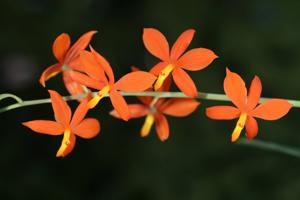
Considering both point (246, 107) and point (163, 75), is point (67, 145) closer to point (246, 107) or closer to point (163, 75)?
point (163, 75)

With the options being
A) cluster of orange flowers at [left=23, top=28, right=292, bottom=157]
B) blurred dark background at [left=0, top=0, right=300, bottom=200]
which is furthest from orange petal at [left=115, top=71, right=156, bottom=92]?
blurred dark background at [left=0, top=0, right=300, bottom=200]

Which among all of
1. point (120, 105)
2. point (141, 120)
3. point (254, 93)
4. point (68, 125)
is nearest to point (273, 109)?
point (254, 93)

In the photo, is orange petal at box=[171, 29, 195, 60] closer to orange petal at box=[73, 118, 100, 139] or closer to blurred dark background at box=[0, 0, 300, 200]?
orange petal at box=[73, 118, 100, 139]

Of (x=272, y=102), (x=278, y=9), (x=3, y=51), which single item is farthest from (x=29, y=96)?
(x=272, y=102)

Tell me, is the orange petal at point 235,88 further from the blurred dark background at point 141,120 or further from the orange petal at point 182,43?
the blurred dark background at point 141,120

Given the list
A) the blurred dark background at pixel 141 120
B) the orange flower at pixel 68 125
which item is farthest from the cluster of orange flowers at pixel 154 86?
the blurred dark background at pixel 141 120

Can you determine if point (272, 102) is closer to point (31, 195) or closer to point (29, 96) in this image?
point (31, 195)

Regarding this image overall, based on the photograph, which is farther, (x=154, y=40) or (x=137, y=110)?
(x=137, y=110)
